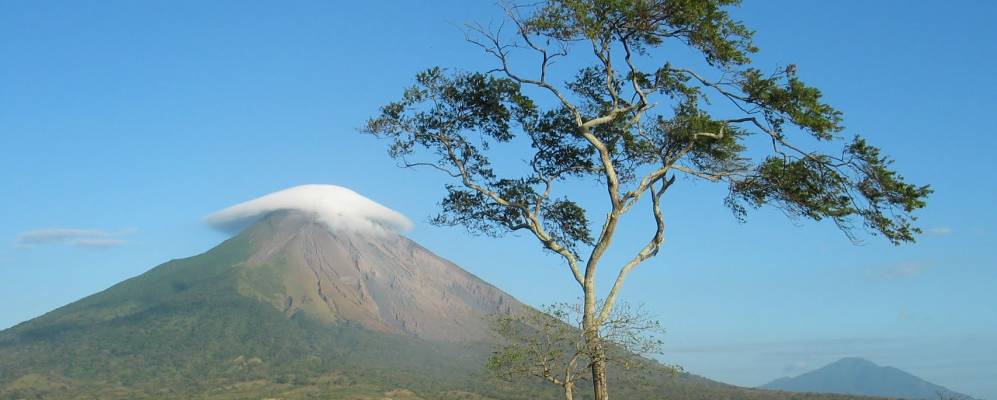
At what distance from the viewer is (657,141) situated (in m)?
13.8

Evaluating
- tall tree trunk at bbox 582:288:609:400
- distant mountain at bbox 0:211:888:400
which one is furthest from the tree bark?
distant mountain at bbox 0:211:888:400

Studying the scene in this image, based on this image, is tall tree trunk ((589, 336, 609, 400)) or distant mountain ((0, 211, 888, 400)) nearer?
tall tree trunk ((589, 336, 609, 400))

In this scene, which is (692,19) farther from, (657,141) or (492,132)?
(492,132)

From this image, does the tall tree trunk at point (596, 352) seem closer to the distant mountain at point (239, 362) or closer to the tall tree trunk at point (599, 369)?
the tall tree trunk at point (599, 369)

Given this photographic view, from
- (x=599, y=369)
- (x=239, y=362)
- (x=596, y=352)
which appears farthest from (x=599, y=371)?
(x=239, y=362)

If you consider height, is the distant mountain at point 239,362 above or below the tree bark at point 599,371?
above

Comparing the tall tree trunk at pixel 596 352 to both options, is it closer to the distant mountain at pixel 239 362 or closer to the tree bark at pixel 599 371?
the tree bark at pixel 599 371

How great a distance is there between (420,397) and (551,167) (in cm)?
11908

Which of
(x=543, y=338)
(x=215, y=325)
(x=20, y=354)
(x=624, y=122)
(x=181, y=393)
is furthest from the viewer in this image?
(x=215, y=325)

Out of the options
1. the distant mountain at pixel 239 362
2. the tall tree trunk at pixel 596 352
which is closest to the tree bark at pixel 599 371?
the tall tree trunk at pixel 596 352

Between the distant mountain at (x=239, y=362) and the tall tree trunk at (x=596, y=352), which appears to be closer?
the tall tree trunk at (x=596, y=352)

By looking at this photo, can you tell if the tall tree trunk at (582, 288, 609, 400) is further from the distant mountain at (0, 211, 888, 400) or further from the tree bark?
the distant mountain at (0, 211, 888, 400)

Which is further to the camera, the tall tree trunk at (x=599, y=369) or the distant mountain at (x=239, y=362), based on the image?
the distant mountain at (x=239, y=362)

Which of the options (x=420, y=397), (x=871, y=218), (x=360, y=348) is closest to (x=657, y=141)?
(x=871, y=218)
